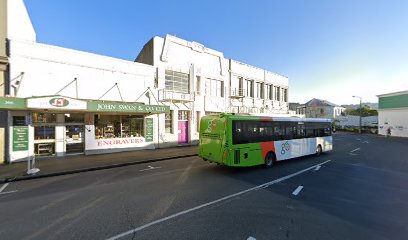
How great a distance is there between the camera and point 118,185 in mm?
7254

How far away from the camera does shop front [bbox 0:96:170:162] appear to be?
10.7m

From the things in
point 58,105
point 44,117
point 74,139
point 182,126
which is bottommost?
point 74,139

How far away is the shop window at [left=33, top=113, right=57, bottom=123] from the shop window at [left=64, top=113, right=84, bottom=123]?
62 cm

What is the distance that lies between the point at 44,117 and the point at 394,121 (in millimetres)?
48890

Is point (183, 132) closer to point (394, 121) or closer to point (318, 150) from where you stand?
point (318, 150)

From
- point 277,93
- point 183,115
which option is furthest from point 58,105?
point 277,93

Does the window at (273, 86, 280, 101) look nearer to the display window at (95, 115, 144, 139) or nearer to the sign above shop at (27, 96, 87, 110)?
the display window at (95, 115, 144, 139)

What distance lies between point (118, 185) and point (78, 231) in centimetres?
319

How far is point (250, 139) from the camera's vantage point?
31.1ft

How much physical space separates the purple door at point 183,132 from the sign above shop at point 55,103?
A: 837cm

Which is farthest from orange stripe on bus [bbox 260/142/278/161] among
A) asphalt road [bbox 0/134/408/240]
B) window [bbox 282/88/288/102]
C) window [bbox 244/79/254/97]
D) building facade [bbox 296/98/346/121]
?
building facade [bbox 296/98/346/121]

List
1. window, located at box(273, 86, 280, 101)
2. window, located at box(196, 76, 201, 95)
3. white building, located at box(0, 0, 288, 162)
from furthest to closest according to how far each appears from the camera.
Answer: window, located at box(273, 86, 280, 101) < window, located at box(196, 76, 201, 95) < white building, located at box(0, 0, 288, 162)

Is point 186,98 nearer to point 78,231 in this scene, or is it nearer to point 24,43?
point 24,43

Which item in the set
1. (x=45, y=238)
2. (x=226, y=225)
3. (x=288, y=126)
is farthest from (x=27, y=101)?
(x=288, y=126)
